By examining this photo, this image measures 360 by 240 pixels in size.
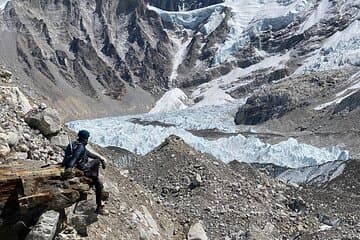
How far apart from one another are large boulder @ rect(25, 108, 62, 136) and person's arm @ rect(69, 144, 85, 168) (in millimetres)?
2868

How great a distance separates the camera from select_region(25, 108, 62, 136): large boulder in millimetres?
12406

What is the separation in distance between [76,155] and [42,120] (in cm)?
298

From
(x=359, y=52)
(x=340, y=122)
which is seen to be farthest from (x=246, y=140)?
(x=359, y=52)

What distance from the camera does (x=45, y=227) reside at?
9359 millimetres

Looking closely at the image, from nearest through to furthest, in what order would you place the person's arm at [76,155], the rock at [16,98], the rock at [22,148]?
the person's arm at [76,155] < the rock at [22,148] < the rock at [16,98]

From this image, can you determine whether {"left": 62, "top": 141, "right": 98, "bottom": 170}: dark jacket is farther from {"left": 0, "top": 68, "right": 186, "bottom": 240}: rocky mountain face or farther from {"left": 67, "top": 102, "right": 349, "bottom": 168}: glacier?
{"left": 67, "top": 102, "right": 349, "bottom": 168}: glacier

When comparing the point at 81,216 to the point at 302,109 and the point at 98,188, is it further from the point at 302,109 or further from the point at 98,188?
the point at 302,109

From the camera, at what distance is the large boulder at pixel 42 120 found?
1241 centimetres

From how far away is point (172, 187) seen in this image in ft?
70.4

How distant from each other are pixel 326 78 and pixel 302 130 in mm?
31495

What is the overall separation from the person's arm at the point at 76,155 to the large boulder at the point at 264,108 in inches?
5090

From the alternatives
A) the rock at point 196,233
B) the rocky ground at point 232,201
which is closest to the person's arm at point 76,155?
the rock at point 196,233

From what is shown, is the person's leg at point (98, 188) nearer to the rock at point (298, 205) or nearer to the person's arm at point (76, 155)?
the person's arm at point (76, 155)

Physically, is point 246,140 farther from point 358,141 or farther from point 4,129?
point 4,129
